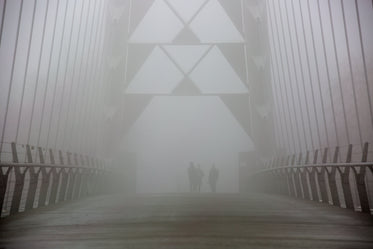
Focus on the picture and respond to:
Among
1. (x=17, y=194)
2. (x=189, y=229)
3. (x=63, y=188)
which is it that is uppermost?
(x=63, y=188)

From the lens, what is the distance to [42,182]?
667 centimetres

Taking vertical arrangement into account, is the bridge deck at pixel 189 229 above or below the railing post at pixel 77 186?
below

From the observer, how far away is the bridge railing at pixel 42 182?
5480mm

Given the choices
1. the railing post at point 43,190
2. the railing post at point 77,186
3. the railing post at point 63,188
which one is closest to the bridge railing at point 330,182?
the railing post at point 43,190

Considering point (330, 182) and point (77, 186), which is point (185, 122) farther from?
point (330, 182)

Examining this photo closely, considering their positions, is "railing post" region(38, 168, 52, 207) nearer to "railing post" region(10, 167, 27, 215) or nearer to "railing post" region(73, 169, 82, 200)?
"railing post" region(10, 167, 27, 215)

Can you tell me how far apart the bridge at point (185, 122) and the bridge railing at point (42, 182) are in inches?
1.5

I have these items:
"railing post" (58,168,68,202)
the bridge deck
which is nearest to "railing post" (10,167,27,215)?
the bridge deck

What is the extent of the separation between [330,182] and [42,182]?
483 cm

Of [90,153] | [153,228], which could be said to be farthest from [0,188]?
[90,153]

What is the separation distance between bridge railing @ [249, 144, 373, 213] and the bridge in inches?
1.4

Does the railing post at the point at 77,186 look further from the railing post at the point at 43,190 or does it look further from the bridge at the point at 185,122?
the railing post at the point at 43,190

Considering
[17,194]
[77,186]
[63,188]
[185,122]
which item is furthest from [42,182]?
[185,122]

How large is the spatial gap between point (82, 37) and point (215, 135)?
9.49 metres
